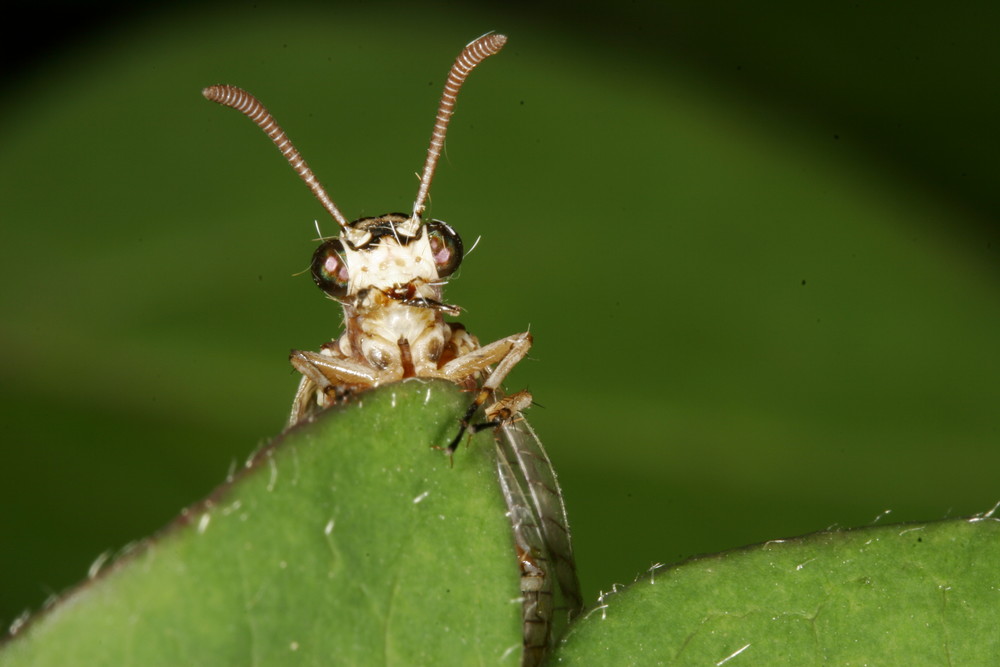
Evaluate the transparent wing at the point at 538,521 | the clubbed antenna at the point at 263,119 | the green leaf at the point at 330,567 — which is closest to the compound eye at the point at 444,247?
the clubbed antenna at the point at 263,119

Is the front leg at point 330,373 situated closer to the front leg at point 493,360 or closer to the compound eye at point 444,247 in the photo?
the front leg at point 493,360

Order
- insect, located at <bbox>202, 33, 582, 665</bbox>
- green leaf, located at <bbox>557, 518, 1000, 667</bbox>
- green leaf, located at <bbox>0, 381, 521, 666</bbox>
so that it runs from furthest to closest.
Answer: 1. insect, located at <bbox>202, 33, 582, 665</bbox>
2. green leaf, located at <bbox>557, 518, 1000, 667</bbox>
3. green leaf, located at <bbox>0, 381, 521, 666</bbox>

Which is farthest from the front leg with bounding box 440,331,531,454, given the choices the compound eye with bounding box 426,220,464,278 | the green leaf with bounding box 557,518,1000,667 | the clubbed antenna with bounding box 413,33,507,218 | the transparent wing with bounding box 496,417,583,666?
the green leaf with bounding box 557,518,1000,667

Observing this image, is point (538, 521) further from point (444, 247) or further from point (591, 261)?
point (591, 261)

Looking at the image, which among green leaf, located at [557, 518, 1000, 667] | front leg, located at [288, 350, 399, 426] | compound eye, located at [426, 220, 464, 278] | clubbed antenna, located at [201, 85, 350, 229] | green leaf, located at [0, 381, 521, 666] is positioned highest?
clubbed antenna, located at [201, 85, 350, 229]

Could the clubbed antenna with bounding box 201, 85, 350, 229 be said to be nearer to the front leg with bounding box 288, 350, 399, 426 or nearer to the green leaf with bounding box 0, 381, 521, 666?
the front leg with bounding box 288, 350, 399, 426

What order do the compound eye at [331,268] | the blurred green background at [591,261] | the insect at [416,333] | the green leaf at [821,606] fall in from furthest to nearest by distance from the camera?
the blurred green background at [591,261] < the compound eye at [331,268] < the insect at [416,333] < the green leaf at [821,606]

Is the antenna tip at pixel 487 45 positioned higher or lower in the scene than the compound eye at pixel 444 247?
higher

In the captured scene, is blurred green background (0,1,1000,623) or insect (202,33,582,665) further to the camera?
blurred green background (0,1,1000,623)
